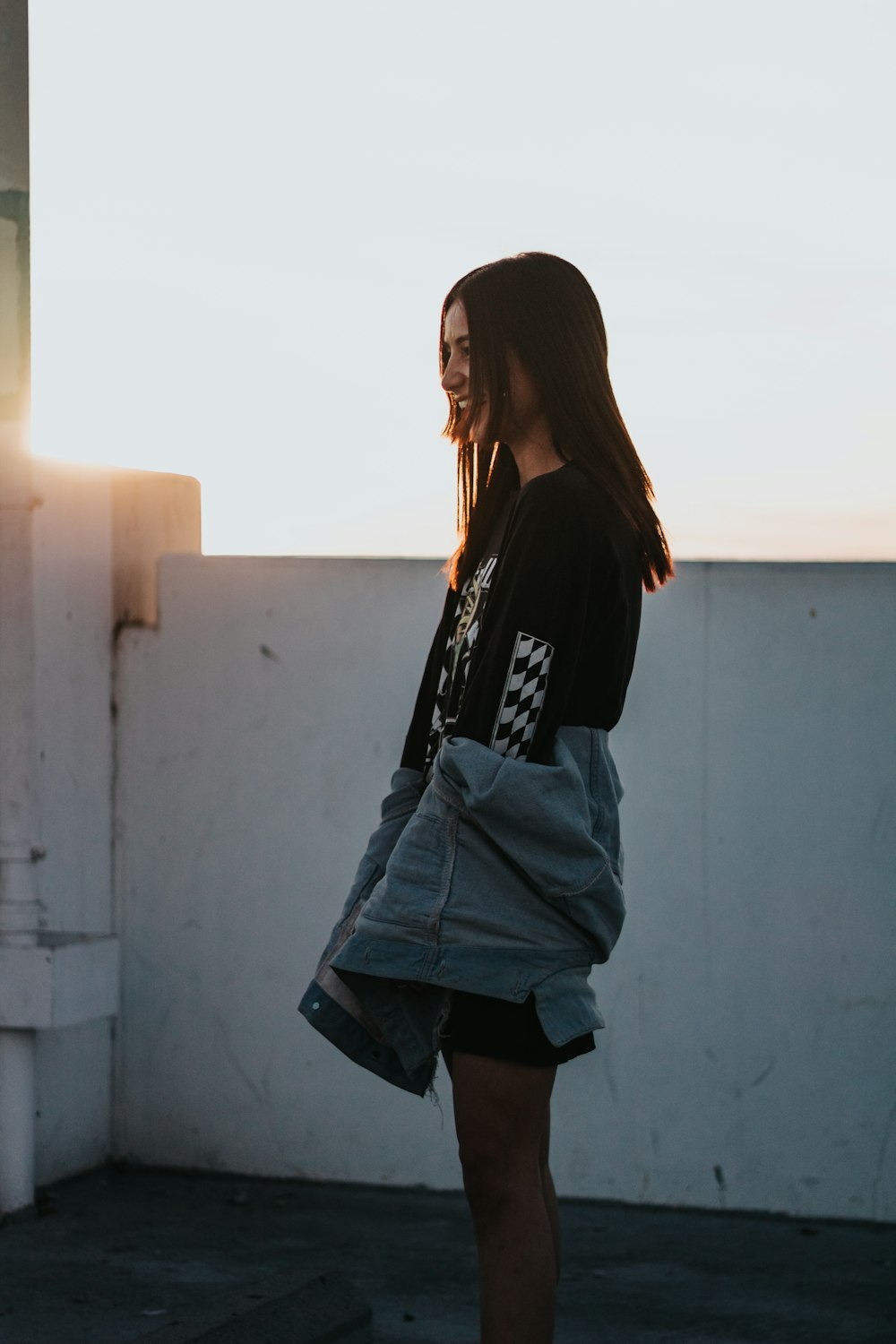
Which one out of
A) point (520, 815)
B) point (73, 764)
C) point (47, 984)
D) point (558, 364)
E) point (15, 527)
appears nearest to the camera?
point (520, 815)

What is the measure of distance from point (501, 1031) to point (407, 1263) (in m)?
1.65

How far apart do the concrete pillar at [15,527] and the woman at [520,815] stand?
1888 millimetres

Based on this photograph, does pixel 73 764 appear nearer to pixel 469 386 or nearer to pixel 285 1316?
pixel 285 1316

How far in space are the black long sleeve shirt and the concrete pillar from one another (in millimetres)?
2015

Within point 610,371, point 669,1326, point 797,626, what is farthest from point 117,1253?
point 610,371

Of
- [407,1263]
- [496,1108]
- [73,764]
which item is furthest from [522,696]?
[73,764]

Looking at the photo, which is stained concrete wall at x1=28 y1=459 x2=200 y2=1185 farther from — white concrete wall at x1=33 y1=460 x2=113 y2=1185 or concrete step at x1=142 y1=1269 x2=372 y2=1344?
concrete step at x1=142 y1=1269 x2=372 y2=1344

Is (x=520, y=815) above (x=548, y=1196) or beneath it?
above

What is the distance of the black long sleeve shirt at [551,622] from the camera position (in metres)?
2.09

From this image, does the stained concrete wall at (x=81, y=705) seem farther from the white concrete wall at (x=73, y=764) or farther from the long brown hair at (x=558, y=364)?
the long brown hair at (x=558, y=364)

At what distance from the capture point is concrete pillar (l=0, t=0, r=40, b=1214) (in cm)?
395

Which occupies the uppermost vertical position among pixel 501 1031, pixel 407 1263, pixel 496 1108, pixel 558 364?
pixel 558 364

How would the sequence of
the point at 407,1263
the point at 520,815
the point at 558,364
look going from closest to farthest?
the point at 520,815 < the point at 558,364 < the point at 407,1263

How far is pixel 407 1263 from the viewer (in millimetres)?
3549
